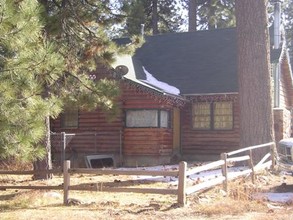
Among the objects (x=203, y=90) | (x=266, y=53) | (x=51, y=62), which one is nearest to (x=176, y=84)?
(x=203, y=90)

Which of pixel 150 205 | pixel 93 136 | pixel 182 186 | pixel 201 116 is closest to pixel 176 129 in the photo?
pixel 201 116

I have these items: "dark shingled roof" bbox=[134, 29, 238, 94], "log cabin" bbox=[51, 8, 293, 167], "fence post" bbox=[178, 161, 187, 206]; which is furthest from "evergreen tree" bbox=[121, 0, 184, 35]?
"fence post" bbox=[178, 161, 187, 206]

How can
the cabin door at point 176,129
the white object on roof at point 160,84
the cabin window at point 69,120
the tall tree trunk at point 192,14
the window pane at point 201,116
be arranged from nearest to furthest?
the white object on roof at point 160,84 → the cabin door at point 176,129 → the window pane at point 201,116 → the cabin window at point 69,120 → the tall tree trunk at point 192,14

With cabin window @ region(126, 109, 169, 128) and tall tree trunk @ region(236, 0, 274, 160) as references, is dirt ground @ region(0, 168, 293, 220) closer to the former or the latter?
tall tree trunk @ region(236, 0, 274, 160)

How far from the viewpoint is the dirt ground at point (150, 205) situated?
8625mm

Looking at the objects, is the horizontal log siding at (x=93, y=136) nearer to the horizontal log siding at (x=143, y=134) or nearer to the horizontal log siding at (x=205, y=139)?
the horizontal log siding at (x=143, y=134)

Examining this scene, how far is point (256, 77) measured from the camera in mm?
15867

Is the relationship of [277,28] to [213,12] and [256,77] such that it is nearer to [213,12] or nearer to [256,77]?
[256,77]

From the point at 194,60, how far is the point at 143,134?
5.90m

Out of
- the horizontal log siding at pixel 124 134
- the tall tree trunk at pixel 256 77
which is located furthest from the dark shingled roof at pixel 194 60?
the tall tree trunk at pixel 256 77

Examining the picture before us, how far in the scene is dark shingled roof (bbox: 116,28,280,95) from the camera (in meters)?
21.1

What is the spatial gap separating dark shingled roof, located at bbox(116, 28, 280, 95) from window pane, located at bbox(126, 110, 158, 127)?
7.93 feet

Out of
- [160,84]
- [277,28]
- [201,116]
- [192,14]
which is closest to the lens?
[201,116]

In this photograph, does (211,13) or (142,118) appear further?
(211,13)
